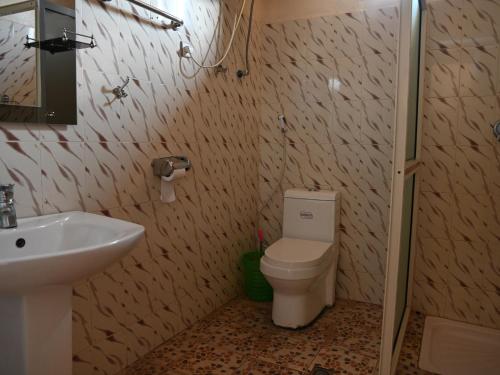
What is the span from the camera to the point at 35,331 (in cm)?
121

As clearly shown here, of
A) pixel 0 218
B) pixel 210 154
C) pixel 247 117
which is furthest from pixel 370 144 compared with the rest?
pixel 0 218

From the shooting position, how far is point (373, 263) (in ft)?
9.14

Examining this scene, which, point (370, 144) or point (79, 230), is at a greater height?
point (370, 144)

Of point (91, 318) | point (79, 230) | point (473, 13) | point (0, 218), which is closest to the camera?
point (0, 218)

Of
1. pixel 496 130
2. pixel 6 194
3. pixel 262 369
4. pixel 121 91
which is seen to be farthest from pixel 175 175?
pixel 496 130

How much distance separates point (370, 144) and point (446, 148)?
18.0 inches

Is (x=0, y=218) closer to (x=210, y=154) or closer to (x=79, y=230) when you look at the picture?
(x=79, y=230)

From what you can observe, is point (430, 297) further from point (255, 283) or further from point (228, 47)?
point (228, 47)

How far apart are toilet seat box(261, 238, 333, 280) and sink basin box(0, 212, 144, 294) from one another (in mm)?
1101

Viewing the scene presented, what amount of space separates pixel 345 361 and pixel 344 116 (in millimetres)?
1541

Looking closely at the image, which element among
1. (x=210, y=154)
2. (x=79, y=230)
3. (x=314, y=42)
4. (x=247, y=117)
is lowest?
(x=79, y=230)

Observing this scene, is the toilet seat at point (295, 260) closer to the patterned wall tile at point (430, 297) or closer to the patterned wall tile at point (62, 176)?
the patterned wall tile at point (430, 297)

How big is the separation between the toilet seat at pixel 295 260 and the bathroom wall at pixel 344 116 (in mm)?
414

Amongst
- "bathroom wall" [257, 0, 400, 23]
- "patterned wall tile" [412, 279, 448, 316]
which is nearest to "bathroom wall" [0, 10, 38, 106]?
"bathroom wall" [257, 0, 400, 23]
